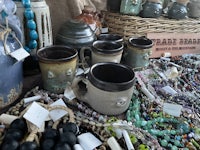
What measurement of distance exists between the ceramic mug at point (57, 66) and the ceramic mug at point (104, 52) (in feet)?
0.20

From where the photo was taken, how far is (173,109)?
543mm

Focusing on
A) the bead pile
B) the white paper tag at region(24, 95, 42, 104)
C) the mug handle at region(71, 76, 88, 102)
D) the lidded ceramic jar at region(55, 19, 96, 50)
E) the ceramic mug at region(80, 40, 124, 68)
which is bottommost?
the bead pile

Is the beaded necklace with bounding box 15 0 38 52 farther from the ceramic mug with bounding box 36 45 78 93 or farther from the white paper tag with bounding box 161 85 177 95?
the white paper tag with bounding box 161 85 177 95

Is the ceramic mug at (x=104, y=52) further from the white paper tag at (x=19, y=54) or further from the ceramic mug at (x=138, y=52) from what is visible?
the white paper tag at (x=19, y=54)

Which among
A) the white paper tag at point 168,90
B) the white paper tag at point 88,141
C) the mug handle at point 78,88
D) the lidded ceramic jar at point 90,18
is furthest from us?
the lidded ceramic jar at point 90,18

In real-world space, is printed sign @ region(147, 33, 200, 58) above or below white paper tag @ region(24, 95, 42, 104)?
above

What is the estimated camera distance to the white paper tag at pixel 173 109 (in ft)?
1.76

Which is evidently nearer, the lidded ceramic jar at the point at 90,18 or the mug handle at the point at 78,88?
the mug handle at the point at 78,88

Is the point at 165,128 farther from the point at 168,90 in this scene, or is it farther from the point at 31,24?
the point at 31,24

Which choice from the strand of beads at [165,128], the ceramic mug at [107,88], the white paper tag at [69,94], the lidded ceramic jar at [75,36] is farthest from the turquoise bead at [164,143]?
the lidded ceramic jar at [75,36]

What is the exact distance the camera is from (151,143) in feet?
1.45

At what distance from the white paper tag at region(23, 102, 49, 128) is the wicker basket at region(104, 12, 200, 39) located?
1.39 feet

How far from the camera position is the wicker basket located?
2.48 ft

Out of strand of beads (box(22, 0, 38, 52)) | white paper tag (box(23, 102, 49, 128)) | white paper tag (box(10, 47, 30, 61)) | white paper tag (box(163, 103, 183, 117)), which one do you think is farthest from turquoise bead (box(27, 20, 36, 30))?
white paper tag (box(163, 103, 183, 117))
